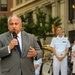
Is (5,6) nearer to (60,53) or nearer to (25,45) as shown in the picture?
(60,53)

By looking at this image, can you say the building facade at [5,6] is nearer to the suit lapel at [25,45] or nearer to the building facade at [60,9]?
the building facade at [60,9]

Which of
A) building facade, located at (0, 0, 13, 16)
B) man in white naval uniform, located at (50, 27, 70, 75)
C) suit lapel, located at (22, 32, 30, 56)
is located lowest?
man in white naval uniform, located at (50, 27, 70, 75)

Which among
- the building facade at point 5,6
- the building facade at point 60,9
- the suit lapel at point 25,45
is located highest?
the building facade at point 5,6

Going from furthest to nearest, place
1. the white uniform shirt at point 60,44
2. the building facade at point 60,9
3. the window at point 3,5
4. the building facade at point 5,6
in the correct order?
the building facade at point 5,6 < the window at point 3,5 < the building facade at point 60,9 < the white uniform shirt at point 60,44

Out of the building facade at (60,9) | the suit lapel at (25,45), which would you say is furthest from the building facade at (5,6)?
the suit lapel at (25,45)

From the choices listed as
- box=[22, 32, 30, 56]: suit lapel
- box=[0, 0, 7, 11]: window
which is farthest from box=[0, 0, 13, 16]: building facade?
box=[22, 32, 30, 56]: suit lapel

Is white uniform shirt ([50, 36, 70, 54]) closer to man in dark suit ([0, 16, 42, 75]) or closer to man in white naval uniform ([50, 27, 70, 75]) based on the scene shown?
man in white naval uniform ([50, 27, 70, 75])

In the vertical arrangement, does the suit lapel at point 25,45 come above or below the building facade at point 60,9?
below

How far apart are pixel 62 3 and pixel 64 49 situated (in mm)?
24190

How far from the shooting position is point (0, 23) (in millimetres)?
35562

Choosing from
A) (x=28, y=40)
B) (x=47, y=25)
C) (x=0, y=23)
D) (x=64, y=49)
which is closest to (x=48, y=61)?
(x=64, y=49)

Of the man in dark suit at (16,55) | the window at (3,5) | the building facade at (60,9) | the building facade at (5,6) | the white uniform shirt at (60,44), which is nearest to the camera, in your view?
the man in dark suit at (16,55)

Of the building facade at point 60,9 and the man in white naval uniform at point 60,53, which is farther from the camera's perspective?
the building facade at point 60,9

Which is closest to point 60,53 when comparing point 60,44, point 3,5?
point 60,44
